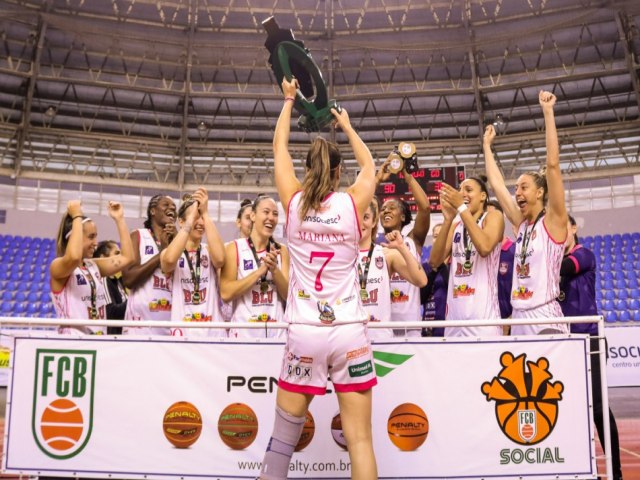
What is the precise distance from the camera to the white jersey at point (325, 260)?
288 cm

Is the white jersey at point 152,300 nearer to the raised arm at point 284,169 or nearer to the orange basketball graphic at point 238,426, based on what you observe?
the orange basketball graphic at point 238,426

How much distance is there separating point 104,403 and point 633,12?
19044 millimetres

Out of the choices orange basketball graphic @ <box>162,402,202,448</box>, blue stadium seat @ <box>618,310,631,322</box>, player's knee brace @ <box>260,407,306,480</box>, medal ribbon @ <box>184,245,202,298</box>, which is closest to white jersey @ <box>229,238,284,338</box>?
medal ribbon @ <box>184,245,202,298</box>

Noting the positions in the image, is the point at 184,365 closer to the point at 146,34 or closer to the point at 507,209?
the point at 507,209

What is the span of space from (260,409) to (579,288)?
2172mm

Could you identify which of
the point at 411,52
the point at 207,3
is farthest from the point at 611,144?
the point at 207,3

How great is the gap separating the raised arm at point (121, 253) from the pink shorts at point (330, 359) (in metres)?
1.90

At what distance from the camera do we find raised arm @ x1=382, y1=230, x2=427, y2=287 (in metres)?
3.85

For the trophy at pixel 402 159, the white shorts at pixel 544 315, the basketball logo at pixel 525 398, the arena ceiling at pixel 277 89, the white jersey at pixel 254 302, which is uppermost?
the arena ceiling at pixel 277 89

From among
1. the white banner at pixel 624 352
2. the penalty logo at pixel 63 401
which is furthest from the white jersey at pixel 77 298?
the white banner at pixel 624 352

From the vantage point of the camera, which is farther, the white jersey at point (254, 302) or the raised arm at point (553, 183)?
the white jersey at point (254, 302)

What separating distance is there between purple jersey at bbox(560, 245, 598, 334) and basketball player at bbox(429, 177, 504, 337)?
430 millimetres

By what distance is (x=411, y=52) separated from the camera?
20297 mm

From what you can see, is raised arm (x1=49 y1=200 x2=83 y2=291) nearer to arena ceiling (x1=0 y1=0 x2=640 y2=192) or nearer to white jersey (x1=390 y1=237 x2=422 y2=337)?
white jersey (x1=390 y1=237 x2=422 y2=337)
